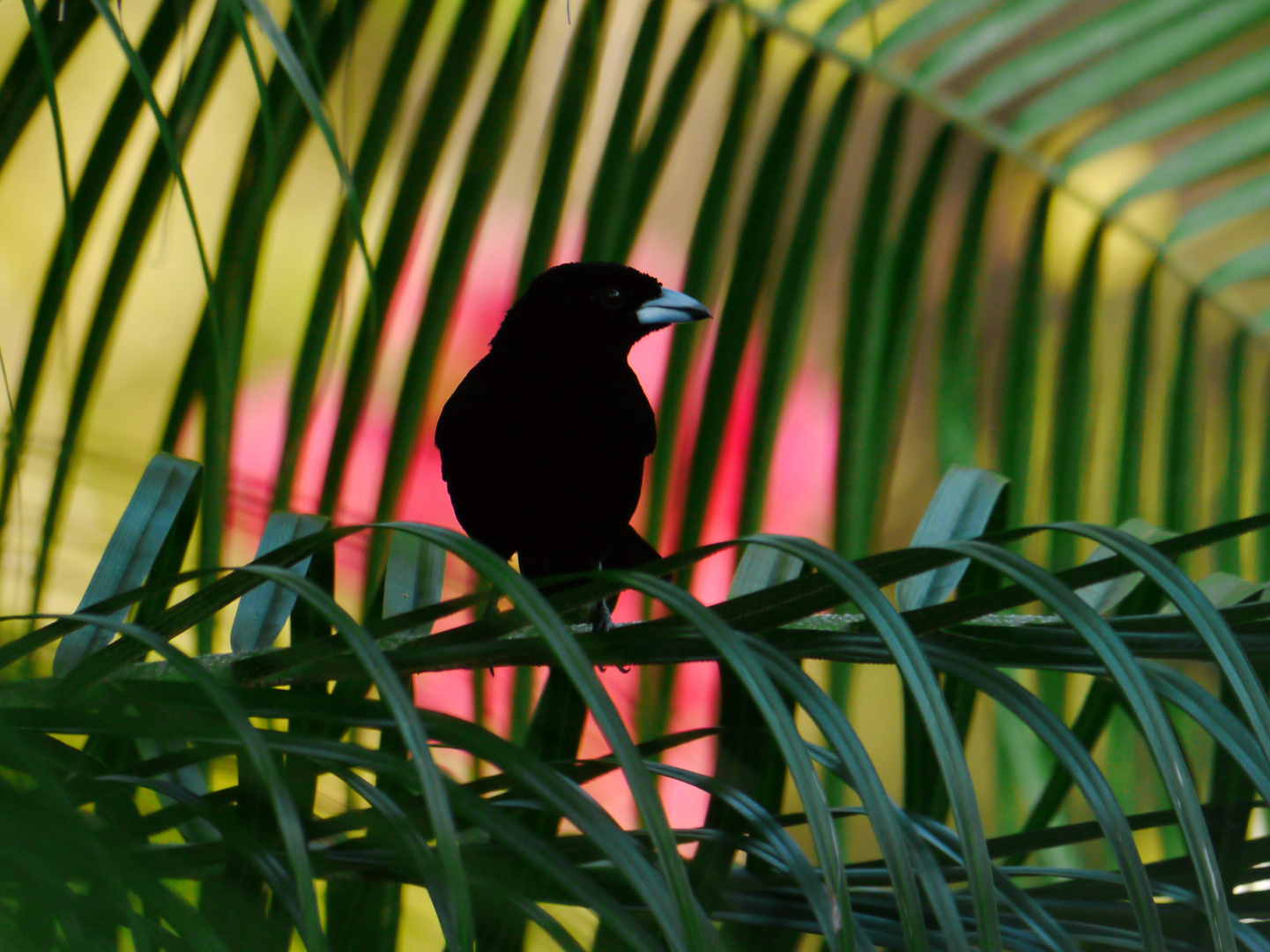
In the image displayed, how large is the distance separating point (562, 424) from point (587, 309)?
223mm

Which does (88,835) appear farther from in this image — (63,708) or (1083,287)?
(1083,287)

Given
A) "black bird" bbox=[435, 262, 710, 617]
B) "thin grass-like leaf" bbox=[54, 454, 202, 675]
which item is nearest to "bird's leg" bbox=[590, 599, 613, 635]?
"black bird" bbox=[435, 262, 710, 617]

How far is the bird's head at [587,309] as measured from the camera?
1.40 metres

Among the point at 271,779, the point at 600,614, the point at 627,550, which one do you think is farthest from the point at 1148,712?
the point at 627,550

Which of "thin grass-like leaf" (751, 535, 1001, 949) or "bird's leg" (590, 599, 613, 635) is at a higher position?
"bird's leg" (590, 599, 613, 635)

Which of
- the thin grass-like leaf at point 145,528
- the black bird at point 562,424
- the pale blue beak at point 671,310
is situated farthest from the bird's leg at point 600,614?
the thin grass-like leaf at point 145,528

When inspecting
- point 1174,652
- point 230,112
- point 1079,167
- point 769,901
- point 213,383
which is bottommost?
point 769,901

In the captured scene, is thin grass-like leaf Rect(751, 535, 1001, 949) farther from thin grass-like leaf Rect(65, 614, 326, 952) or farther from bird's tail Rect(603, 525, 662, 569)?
bird's tail Rect(603, 525, 662, 569)

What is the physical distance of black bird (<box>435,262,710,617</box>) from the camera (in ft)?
4.21

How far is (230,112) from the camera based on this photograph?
2385 mm

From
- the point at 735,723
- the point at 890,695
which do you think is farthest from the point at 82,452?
the point at 890,695

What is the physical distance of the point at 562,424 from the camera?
4.23 ft

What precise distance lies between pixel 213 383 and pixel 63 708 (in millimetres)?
570

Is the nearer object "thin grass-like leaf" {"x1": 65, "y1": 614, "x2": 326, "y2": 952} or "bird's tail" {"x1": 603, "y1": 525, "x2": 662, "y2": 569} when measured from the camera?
"thin grass-like leaf" {"x1": 65, "y1": 614, "x2": 326, "y2": 952}
